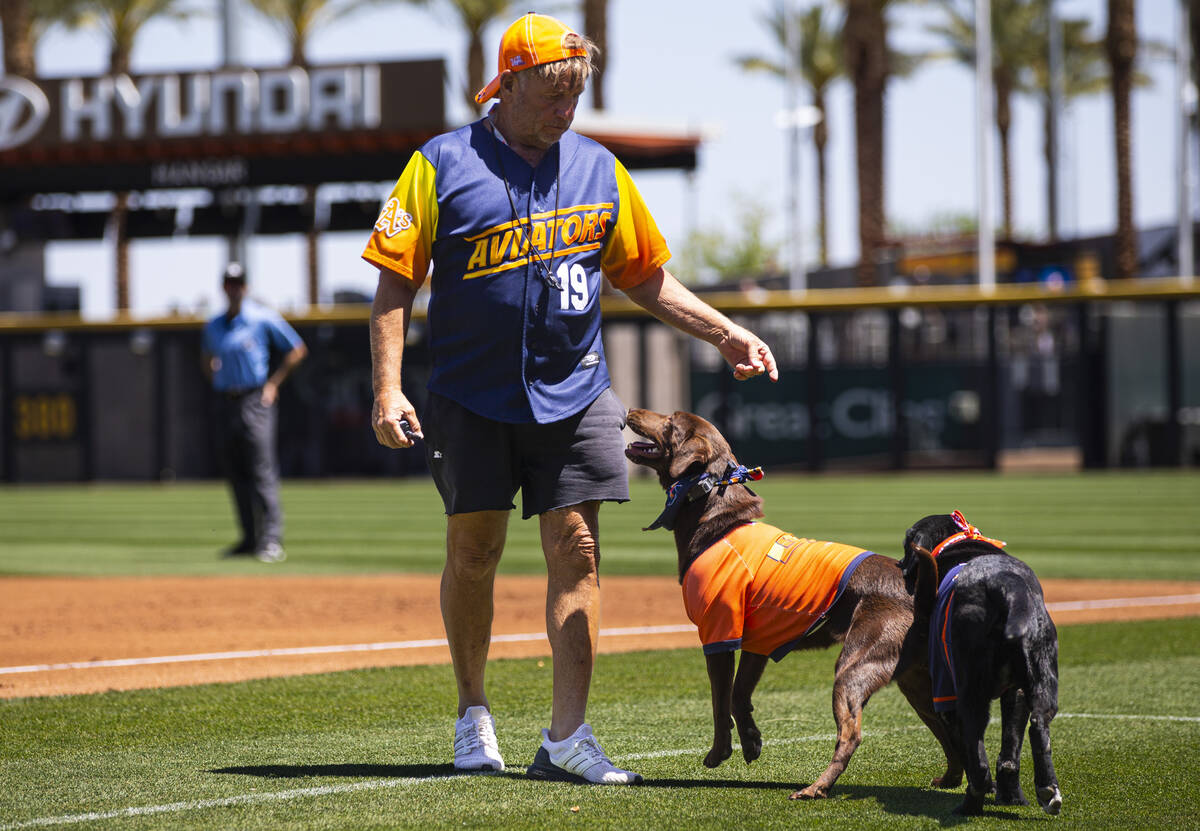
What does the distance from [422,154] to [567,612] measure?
1.55 meters

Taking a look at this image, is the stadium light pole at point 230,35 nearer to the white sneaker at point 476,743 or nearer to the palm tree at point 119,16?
the palm tree at point 119,16

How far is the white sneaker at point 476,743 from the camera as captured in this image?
471cm

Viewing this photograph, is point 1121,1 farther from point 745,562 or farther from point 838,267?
point 745,562

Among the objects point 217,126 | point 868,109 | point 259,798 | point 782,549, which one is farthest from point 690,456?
point 868,109

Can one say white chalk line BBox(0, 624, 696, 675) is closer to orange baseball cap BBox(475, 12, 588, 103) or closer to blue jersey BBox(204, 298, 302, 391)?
orange baseball cap BBox(475, 12, 588, 103)

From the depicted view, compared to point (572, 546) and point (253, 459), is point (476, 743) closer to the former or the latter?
point (572, 546)

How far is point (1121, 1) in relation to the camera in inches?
1410

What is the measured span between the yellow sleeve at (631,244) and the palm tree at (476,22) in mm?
33440

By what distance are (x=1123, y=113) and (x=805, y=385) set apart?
530 inches

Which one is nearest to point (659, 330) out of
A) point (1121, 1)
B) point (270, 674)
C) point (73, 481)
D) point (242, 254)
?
point (242, 254)

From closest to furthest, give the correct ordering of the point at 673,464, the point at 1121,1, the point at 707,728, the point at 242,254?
1. the point at 673,464
2. the point at 707,728
3. the point at 242,254
4. the point at 1121,1

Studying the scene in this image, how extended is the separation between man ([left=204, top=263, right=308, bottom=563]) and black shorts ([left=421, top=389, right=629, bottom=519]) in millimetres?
7428

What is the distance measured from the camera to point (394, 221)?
15.0ft

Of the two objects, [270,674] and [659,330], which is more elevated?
[659,330]
